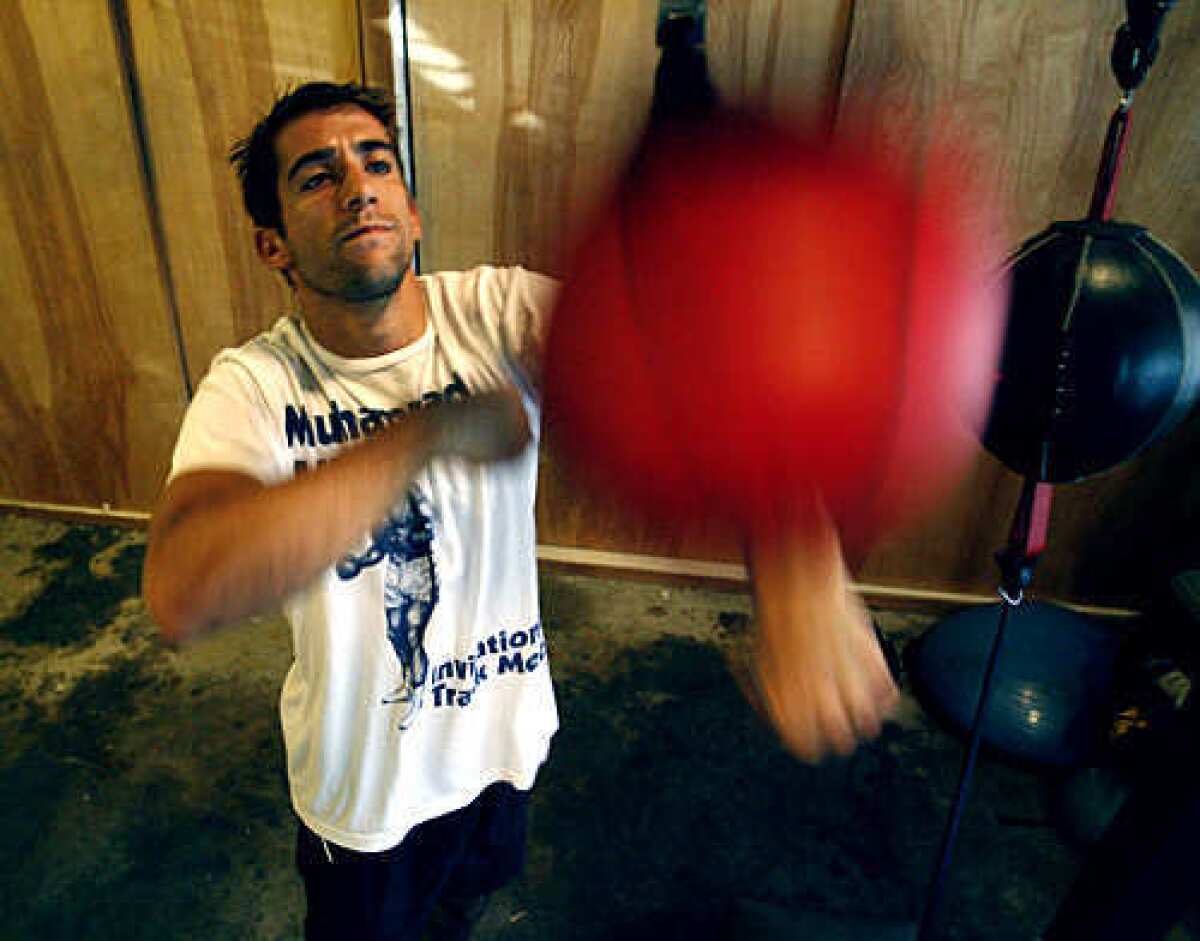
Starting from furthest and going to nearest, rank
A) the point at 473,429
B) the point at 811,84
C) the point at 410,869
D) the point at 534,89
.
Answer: the point at 534,89 < the point at 811,84 < the point at 410,869 < the point at 473,429

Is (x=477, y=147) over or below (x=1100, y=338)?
over

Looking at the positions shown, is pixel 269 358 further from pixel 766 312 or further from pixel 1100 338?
pixel 1100 338

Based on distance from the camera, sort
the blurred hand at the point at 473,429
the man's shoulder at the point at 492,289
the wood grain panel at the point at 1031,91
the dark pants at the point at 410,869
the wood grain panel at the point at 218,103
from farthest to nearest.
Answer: the wood grain panel at the point at 218,103, the wood grain panel at the point at 1031,91, the dark pants at the point at 410,869, the man's shoulder at the point at 492,289, the blurred hand at the point at 473,429

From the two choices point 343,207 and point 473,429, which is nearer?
point 473,429

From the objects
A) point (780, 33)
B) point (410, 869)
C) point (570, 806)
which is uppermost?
point (780, 33)

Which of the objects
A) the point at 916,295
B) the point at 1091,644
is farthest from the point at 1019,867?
the point at 916,295

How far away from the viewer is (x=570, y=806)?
1963 mm

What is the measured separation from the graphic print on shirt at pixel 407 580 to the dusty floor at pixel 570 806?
89 centimetres

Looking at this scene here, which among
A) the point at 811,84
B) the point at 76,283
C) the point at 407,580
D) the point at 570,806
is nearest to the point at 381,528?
the point at 407,580

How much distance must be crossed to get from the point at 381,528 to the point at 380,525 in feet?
0.63

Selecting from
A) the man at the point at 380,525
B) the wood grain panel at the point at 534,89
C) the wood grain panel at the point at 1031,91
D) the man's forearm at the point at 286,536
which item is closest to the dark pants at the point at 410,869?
the man at the point at 380,525

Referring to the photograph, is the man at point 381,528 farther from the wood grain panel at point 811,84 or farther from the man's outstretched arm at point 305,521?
the wood grain panel at point 811,84

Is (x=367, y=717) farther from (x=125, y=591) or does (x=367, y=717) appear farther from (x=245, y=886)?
(x=125, y=591)

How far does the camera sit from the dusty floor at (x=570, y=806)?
1.73 meters
